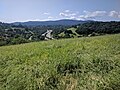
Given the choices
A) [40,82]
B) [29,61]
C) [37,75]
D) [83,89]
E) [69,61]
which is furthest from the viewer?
[29,61]

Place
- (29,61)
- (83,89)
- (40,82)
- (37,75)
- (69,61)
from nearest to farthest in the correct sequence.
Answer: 1. (83,89)
2. (40,82)
3. (37,75)
4. (69,61)
5. (29,61)

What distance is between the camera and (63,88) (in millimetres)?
6742

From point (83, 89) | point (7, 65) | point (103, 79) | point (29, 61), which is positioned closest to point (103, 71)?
point (103, 79)

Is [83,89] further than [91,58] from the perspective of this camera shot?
No

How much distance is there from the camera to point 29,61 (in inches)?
350

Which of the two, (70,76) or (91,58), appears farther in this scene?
(91,58)

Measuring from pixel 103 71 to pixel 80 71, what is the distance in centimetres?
75

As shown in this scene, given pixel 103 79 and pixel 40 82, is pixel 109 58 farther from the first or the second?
pixel 40 82

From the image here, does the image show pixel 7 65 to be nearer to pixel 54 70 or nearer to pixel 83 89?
pixel 54 70

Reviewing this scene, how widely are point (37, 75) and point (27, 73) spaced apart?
37 cm

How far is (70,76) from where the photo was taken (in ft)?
23.7

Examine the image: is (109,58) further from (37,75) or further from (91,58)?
(37,75)

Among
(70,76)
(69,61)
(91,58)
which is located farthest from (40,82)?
(91,58)

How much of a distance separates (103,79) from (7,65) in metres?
4.12
